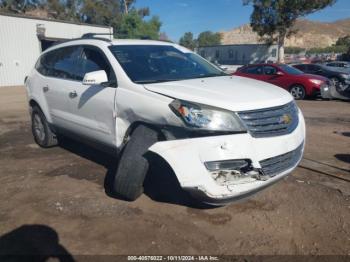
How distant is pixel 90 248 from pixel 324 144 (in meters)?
4.85

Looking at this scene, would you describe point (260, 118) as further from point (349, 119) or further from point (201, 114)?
point (349, 119)

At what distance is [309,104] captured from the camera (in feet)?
39.5

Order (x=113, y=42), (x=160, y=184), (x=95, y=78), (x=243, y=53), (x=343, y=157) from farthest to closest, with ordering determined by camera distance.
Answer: (x=243, y=53) → (x=343, y=157) → (x=113, y=42) → (x=160, y=184) → (x=95, y=78)

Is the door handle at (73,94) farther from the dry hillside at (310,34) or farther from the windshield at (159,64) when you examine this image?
the dry hillside at (310,34)

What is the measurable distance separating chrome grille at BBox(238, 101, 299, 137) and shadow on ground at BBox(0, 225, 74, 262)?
6.49 ft

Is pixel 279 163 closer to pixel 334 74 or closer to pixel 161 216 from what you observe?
pixel 161 216

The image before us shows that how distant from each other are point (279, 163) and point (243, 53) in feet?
125

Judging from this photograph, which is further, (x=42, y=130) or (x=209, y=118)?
(x=42, y=130)

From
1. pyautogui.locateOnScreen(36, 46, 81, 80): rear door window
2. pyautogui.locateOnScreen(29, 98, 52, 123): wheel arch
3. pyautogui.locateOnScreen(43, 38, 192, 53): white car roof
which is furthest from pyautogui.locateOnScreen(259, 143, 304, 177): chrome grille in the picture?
pyautogui.locateOnScreen(29, 98, 52, 123): wheel arch

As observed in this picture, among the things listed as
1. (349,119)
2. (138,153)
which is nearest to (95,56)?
(138,153)

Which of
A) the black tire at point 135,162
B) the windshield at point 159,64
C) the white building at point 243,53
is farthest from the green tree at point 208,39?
the black tire at point 135,162

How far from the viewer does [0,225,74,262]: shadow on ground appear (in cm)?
308

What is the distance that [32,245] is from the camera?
3.25 meters

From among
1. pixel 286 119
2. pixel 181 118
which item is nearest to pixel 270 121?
pixel 286 119
